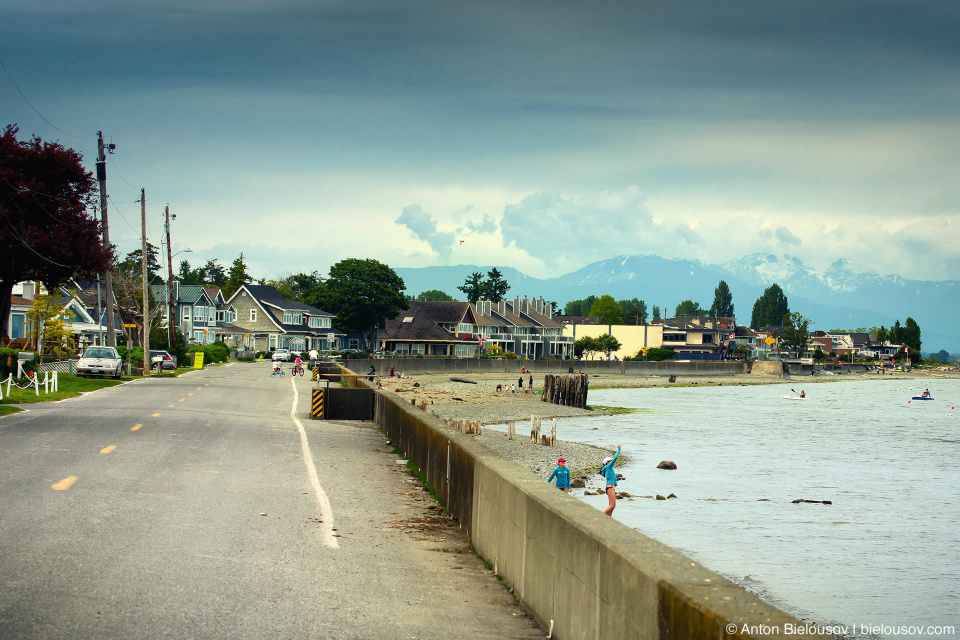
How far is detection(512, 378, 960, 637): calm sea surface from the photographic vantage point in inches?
590

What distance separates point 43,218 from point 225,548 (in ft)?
139

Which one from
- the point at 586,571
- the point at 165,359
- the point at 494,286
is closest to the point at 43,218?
the point at 165,359

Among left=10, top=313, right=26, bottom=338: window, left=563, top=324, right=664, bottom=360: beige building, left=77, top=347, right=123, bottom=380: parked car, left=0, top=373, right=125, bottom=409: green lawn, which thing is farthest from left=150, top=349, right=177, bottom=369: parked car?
left=563, top=324, right=664, bottom=360: beige building

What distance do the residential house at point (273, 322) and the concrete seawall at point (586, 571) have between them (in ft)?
365

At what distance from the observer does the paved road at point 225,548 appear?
6895 mm

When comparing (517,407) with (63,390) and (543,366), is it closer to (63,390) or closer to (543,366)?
(63,390)

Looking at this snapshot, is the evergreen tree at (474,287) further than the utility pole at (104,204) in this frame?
Yes

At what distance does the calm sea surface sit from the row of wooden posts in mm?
6063

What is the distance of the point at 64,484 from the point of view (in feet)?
40.9

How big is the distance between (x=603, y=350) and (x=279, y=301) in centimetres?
5642

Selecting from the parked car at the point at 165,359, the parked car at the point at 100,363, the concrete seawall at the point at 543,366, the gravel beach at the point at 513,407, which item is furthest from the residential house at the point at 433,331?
the parked car at the point at 100,363

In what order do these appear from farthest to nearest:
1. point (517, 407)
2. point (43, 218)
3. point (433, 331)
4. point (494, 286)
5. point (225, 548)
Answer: point (494, 286), point (433, 331), point (517, 407), point (43, 218), point (225, 548)

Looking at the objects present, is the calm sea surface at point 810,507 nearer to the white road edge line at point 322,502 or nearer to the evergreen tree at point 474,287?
the white road edge line at point 322,502

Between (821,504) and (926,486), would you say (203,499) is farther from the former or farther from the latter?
(926,486)
